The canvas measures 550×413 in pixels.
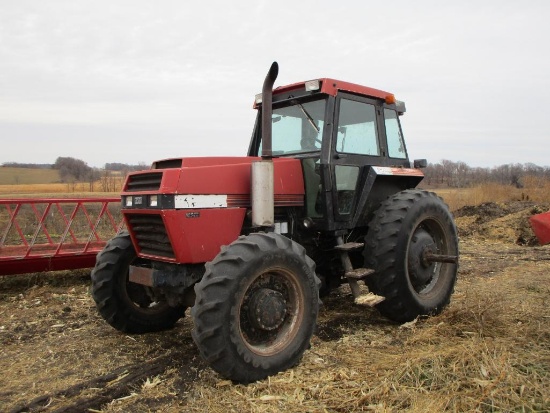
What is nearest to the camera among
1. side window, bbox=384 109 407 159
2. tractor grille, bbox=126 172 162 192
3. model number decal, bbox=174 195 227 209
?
model number decal, bbox=174 195 227 209

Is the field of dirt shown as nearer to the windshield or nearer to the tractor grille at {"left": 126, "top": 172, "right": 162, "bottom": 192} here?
the tractor grille at {"left": 126, "top": 172, "right": 162, "bottom": 192}

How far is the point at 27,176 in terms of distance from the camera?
49.1 metres

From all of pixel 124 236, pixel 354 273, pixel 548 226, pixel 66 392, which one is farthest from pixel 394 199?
pixel 66 392

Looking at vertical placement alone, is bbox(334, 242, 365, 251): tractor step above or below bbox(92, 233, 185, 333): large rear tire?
above

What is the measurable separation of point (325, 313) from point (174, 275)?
81.3 inches

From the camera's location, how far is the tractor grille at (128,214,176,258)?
4168 millimetres

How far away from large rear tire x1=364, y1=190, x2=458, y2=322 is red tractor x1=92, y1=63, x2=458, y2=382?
0.05 feet

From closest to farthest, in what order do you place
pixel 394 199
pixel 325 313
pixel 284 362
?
1. pixel 284 362
2. pixel 394 199
3. pixel 325 313

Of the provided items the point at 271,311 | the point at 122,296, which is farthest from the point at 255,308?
the point at 122,296

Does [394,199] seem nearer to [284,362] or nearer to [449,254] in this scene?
[449,254]

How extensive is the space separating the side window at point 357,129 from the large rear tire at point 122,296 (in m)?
2.39

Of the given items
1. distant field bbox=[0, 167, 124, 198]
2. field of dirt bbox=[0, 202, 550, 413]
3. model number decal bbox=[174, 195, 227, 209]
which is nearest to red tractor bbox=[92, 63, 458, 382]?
model number decal bbox=[174, 195, 227, 209]

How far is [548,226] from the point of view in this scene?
5758 millimetres

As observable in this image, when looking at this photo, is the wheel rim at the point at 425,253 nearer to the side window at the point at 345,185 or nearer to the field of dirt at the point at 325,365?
the field of dirt at the point at 325,365
